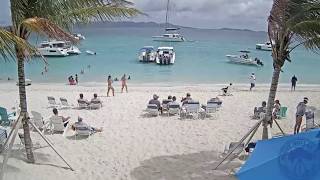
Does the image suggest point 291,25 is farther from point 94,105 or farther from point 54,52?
point 54,52

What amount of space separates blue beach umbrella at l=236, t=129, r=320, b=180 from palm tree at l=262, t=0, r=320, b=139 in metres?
3.48

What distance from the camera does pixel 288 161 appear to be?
5195 mm

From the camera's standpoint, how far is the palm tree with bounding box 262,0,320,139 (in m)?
8.52

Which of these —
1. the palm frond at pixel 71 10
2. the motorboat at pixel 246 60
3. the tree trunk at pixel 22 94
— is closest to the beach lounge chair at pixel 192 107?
the palm frond at pixel 71 10

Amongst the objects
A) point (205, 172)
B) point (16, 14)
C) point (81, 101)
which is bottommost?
point (205, 172)

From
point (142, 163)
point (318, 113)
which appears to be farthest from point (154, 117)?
point (318, 113)

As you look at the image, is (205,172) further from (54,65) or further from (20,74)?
(54,65)

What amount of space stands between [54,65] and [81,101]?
30.1 metres

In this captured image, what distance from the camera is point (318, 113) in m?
16.7

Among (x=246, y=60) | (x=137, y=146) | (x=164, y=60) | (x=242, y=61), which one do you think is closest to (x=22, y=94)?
(x=137, y=146)

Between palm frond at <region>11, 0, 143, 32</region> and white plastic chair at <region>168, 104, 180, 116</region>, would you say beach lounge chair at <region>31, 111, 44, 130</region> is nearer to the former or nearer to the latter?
palm frond at <region>11, 0, 143, 32</region>

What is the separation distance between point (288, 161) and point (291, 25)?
417 centimetres

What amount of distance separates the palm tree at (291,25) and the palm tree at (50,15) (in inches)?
121

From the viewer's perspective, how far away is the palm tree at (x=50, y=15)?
7.38 meters
